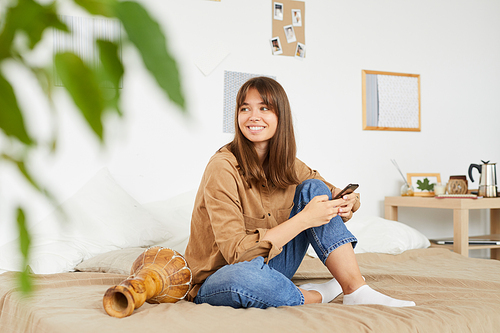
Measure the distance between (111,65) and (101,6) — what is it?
2cm

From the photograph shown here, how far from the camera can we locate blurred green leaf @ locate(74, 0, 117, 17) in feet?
0.50

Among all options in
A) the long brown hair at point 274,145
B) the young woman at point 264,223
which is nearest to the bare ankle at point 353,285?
the young woman at point 264,223

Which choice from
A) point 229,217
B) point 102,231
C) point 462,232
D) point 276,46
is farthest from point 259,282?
point 276,46

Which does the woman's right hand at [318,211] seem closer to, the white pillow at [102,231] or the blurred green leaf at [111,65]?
the white pillow at [102,231]

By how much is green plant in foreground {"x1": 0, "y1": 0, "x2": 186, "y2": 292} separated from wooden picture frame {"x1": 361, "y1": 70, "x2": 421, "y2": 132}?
3020mm

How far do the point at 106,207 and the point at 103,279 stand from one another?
1.88ft

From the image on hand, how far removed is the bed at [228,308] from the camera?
3.45 feet

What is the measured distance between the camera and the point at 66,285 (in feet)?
5.11

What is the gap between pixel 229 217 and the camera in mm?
1340

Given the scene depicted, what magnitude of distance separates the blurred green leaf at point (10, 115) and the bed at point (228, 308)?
0.03 metres

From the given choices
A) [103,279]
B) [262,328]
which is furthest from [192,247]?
[262,328]

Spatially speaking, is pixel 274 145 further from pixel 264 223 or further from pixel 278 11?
pixel 278 11

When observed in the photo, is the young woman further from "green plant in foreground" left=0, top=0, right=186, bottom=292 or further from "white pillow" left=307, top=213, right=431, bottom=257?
"green plant in foreground" left=0, top=0, right=186, bottom=292

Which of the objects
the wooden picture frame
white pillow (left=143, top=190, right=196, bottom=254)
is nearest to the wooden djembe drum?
white pillow (left=143, top=190, right=196, bottom=254)
